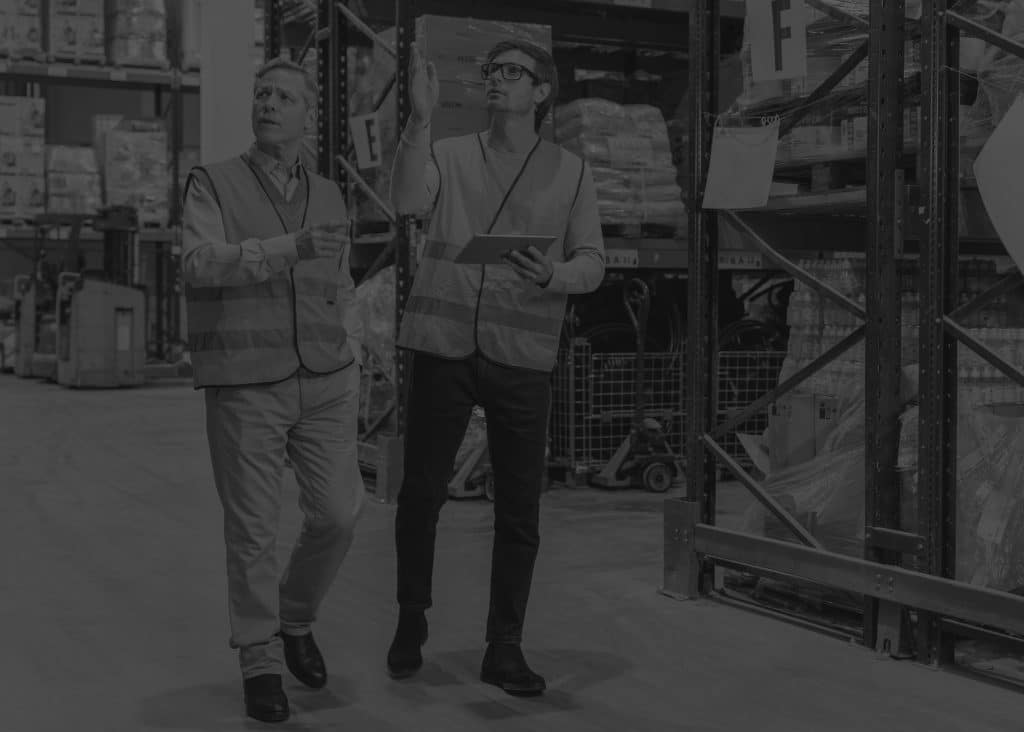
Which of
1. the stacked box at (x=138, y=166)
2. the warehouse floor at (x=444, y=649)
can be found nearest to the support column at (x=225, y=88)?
the warehouse floor at (x=444, y=649)

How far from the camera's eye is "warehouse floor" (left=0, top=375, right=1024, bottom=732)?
3756 mm

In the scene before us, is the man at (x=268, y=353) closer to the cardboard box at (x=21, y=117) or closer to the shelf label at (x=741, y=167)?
the shelf label at (x=741, y=167)

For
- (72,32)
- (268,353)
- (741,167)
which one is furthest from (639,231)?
(72,32)

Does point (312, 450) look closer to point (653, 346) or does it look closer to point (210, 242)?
point (210, 242)

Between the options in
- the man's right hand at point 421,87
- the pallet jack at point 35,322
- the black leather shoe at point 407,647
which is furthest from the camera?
the pallet jack at point 35,322

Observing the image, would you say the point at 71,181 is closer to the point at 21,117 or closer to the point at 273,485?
the point at 21,117

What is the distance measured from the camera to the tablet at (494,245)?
3.58 meters

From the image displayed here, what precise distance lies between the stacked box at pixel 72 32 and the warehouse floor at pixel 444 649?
36.5 feet

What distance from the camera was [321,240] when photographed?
3549mm

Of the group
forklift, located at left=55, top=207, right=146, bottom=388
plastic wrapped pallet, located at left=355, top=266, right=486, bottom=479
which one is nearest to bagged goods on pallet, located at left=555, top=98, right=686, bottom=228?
plastic wrapped pallet, located at left=355, top=266, right=486, bottom=479

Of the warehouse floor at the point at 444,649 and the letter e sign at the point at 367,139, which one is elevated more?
the letter e sign at the point at 367,139

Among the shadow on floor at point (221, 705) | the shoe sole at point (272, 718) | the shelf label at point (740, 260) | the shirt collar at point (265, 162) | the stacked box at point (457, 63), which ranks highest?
the stacked box at point (457, 63)

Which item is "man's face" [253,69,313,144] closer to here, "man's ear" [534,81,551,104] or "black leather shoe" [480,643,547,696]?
"man's ear" [534,81,551,104]

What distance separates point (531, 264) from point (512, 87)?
0.53m
